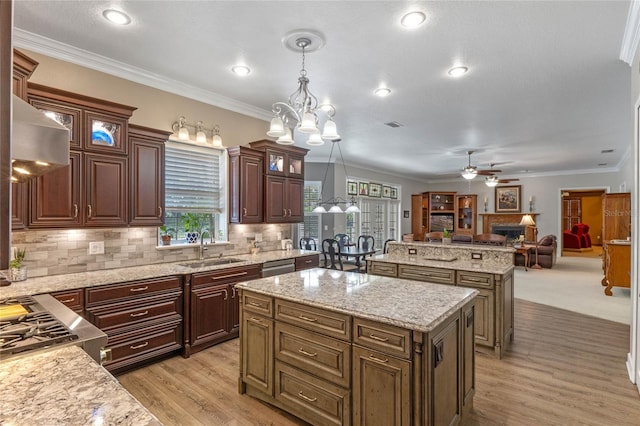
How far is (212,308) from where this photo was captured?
363 cm

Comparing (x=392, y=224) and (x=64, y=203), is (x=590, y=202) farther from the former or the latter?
(x=64, y=203)

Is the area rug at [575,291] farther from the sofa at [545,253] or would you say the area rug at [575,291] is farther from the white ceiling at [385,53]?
the white ceiling at [385,53]

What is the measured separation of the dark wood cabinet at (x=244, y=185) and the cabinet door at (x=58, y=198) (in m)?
1.74

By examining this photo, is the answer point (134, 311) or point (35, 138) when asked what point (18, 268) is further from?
point (35, 138)

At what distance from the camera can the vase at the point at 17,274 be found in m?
2.73

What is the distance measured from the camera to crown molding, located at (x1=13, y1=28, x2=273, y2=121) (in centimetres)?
293

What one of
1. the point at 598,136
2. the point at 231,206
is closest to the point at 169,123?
the point at 231,206

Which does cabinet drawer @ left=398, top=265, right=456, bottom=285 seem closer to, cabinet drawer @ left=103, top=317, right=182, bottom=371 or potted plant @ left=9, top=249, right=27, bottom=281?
cabinet drawer @ left=103, top=317, right=182, bottom=371

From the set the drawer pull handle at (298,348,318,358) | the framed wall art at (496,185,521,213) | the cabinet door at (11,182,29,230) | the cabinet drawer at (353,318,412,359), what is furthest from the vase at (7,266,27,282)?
the framed wall art at (496,185,521,213)

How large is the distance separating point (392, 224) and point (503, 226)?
405cm

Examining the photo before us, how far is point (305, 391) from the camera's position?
223 centimetres

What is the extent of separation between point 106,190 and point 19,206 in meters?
0.66

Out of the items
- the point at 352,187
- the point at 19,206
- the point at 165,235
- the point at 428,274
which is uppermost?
the point at 352,187

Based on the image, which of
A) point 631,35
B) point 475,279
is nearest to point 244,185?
point 475,279
